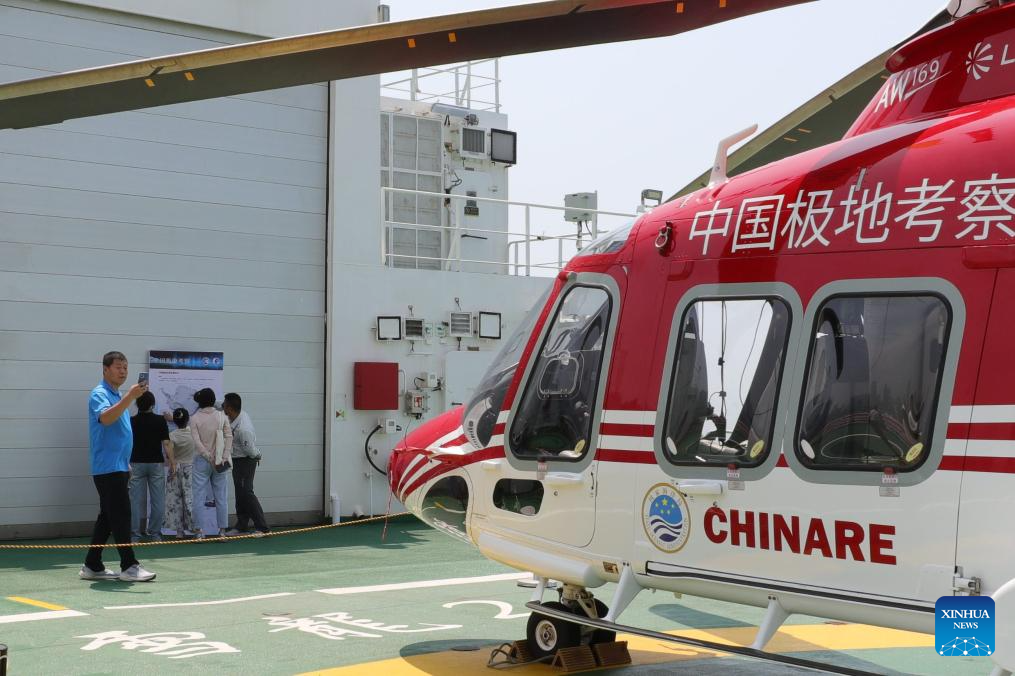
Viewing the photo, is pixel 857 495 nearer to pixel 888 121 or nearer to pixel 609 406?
pixel 609 406

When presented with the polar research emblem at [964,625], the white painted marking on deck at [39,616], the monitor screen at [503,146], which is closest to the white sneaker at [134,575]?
the white painted marking on deck at [39,616]

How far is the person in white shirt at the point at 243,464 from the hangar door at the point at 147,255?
713 mm

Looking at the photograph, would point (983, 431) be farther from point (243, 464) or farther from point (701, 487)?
point (243, 464)

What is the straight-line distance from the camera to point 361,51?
15.1 feet

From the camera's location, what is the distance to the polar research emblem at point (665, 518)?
5.48 m

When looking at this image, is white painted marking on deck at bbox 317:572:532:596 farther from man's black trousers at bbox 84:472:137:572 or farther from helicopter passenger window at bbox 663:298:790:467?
helicopter passenger window at bbox 663:298:790:467

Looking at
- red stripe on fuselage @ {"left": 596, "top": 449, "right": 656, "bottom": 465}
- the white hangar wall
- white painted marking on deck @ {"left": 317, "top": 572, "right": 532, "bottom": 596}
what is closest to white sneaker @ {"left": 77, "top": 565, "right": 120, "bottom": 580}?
white painted marking on deck @ {"left": 317, "top": 572, "right": 532, "bottom": 596}

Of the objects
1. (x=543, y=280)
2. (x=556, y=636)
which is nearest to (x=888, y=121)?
(x=556, y=636)

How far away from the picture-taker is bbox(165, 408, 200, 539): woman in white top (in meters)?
13.4

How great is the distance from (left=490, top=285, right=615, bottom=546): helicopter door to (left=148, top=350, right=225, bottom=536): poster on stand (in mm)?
7990

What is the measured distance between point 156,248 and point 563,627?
29.8 ft

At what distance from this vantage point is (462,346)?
53.1 ft

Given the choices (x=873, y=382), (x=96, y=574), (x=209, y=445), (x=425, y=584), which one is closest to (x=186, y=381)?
(x=209, y=445)

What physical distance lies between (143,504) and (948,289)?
1061 cm
